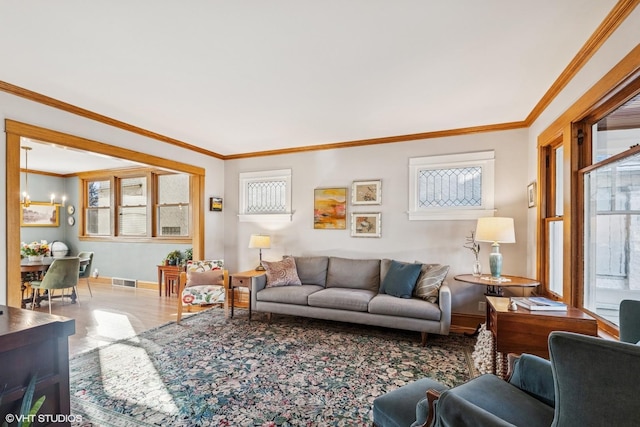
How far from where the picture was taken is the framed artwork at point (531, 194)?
348 cm

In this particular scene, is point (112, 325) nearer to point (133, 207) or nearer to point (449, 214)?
point (133, 207)

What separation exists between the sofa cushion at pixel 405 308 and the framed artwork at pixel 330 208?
142cm

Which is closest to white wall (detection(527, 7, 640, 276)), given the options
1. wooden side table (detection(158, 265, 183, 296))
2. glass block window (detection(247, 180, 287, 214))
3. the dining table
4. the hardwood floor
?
glass block window (detection(247, 180, 287, 214))

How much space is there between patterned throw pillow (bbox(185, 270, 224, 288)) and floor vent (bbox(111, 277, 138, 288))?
9.30 feet

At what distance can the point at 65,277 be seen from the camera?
15.7 feet

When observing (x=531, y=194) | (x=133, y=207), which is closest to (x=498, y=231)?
(x=531, y=194)

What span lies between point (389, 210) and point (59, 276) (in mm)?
4896

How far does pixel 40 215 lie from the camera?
720cm

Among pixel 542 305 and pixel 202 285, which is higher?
pixel 542 305

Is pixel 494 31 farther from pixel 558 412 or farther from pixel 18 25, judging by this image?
pixel 18 25

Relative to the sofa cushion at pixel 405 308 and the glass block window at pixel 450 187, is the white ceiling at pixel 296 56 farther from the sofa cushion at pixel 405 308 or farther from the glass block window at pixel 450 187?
the sofa cushion at pixel 405 308

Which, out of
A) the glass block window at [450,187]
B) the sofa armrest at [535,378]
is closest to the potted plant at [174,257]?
the glass block window at [450,187]

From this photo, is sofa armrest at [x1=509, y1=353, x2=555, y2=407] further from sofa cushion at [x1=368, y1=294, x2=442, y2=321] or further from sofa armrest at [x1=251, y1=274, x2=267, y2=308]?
sofa armrest at [x1=251, y1=274, x2=267, y2=308]

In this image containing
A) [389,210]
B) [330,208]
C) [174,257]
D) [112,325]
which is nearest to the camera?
[112,325]
